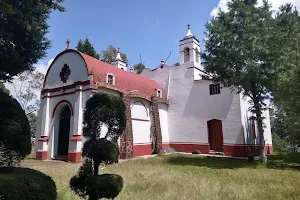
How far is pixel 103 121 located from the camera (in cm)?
539

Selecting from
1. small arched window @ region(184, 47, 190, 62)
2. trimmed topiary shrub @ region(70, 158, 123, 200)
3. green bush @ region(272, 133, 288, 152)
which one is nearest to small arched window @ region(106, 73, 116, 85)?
small arched window @ region(184, 47, 190, 62)

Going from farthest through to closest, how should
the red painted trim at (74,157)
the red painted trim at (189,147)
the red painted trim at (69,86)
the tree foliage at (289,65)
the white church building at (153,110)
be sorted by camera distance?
the red painted trim at (189,147), the white church building at (153,110), the red painted trim at (69,86), the red painted trim at (74,157), the tree foliage at (289,65)

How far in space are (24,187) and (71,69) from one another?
14119 mm

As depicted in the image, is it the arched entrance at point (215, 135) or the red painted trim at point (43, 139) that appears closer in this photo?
the red painted trim at point (43, 139)

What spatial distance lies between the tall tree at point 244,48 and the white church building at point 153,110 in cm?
198

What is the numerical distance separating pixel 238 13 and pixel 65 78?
41.7ft

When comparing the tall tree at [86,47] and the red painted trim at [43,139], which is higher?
the tall tree at [86,47]

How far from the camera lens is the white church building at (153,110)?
51.2ft

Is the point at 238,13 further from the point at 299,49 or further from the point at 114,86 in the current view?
A: the point at 114,86

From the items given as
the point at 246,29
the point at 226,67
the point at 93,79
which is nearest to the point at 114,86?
the point at 93,79

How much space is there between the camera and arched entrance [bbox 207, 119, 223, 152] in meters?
19.0

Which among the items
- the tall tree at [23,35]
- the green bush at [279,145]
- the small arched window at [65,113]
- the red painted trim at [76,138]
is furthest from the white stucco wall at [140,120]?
the green bush at [279,145]

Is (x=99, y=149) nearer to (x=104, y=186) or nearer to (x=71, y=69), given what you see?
(x=104, y=186)

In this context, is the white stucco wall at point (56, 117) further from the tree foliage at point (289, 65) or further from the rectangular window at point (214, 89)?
the tree foliage at point (289, 65)
